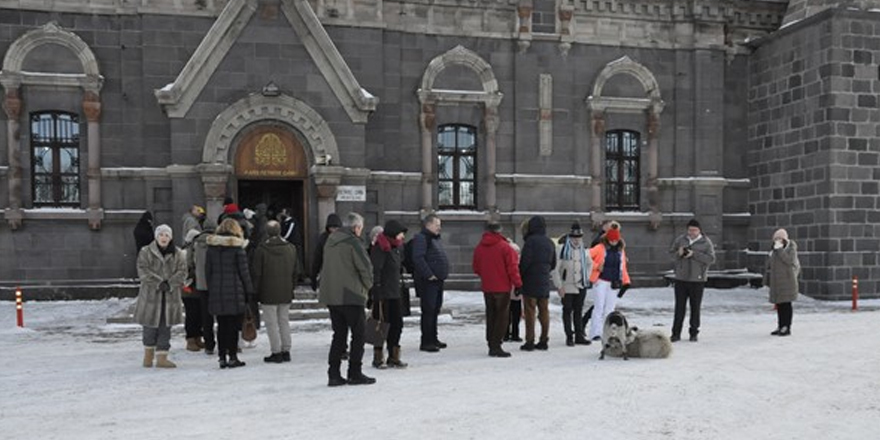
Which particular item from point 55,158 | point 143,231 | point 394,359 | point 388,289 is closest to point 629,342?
point 394,359

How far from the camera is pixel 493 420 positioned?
266 inches

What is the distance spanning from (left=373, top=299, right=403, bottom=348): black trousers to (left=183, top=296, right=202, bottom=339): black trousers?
9.09 ft

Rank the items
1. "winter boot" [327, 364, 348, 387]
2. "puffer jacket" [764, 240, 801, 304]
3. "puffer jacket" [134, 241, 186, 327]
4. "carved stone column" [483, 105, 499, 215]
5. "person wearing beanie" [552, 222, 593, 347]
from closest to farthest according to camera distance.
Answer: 1. "winter boot" [327, 364, 348, 387]
2. "puffer jacket" [134, 241, 186, 327]
3. "person wearing beanie" [552, 222, 593, 347]
4. "puffer jacket" [764, 240, 801, 304]
5. "carved stone column" [483, 105, 499, 215]

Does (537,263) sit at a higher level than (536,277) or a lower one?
higher

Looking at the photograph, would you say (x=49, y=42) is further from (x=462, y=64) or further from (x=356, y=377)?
(x=356, y=377)

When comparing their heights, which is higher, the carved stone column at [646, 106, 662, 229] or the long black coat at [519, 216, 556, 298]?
the carved stone column at [646, 106, 662, 229]

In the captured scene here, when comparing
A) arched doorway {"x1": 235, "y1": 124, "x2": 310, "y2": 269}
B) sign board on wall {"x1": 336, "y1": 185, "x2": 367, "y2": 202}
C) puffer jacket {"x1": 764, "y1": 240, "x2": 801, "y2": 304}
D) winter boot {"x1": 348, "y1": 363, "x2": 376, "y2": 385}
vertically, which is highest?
arched doorway {"x1": 235, "y1": 124, "x2": 310, "y2": 269}

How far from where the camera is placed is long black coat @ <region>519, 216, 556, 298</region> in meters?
10.7

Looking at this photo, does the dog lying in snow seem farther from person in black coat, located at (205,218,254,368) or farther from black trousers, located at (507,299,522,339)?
person in black coat, located at (205,218,254,368)

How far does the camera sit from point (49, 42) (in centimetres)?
1645

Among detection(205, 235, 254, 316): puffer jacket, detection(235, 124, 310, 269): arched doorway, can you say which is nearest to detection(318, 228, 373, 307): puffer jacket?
detection(205, 235, 254, 316): puffer jacket

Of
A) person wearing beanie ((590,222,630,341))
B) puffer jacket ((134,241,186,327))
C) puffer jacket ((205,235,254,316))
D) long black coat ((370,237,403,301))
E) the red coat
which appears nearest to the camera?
puffer jacket ((205,235,254,316))

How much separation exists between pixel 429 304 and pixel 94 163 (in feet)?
32.3

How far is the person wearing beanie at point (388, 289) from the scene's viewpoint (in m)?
9.46
